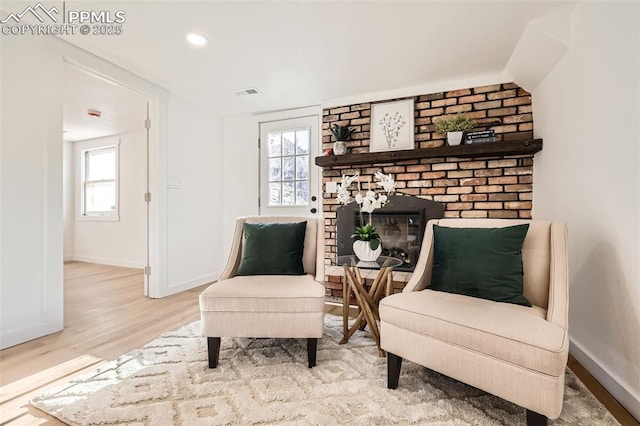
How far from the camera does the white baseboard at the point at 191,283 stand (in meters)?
3.27

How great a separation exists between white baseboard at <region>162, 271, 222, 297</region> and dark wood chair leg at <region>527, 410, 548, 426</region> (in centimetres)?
315

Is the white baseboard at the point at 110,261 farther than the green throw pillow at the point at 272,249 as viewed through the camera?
Yes

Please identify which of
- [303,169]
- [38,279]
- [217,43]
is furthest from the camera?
[303,169]

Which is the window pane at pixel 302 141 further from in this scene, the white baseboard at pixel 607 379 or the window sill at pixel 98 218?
the window sill at pixel 98 218

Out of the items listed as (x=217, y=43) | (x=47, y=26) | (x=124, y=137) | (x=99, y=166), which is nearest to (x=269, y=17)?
(x=217, y=43)

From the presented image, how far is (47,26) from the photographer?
2096 mm

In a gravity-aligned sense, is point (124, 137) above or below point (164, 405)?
above

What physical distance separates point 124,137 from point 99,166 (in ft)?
2.72

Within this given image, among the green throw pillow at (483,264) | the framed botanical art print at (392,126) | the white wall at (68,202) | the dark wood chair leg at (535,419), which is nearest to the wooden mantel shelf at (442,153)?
the framed botanical art print at (392,126)

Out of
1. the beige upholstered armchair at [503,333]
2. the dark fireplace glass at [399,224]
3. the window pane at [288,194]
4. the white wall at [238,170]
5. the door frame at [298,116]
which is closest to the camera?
the beige upholstered armchair at [503,333]

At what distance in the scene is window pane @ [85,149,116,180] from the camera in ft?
16.7

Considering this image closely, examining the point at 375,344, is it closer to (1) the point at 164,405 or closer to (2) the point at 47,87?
(1) the point at 164,405

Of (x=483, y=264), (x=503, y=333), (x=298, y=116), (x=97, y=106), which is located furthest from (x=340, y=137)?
(x=97, y=106)

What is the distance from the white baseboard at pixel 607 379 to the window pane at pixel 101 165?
6.13m
